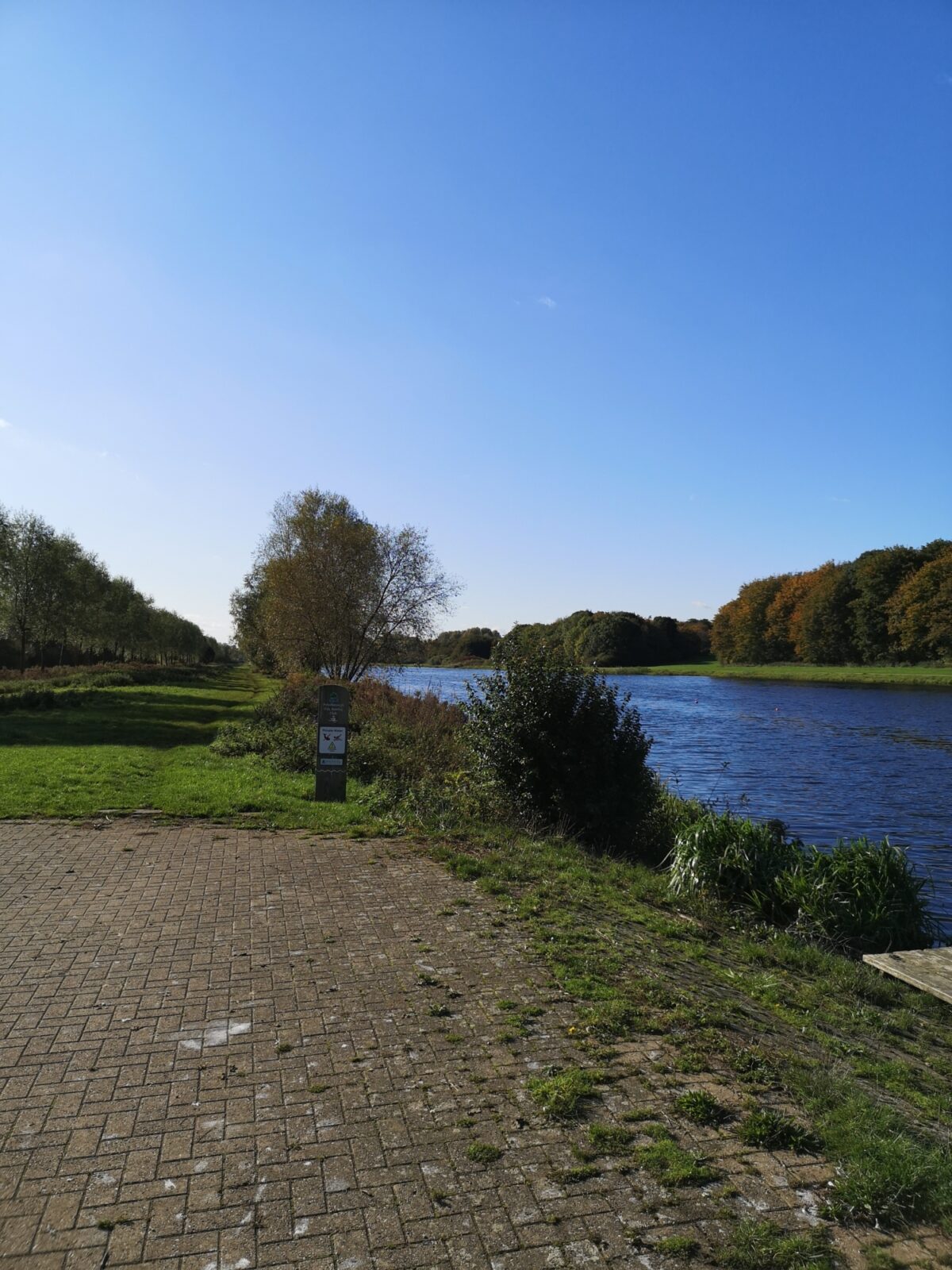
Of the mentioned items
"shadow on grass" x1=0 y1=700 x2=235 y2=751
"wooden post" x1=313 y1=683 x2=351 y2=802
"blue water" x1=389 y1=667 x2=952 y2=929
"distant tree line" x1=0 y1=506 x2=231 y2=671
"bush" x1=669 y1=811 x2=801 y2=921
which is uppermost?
"distant tree line" x1=0 y1=506 x2=231 y2=671

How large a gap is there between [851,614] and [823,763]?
62470mm

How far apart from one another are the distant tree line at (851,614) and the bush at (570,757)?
63.5 metres

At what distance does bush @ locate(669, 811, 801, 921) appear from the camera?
8.05m

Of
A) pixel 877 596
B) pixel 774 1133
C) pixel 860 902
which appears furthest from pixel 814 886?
pixel 877 596

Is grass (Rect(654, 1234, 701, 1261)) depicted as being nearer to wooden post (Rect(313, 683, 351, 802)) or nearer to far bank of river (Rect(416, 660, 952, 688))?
wooden post (Rect(313, 683, 351, 802))

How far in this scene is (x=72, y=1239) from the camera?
2.71 m

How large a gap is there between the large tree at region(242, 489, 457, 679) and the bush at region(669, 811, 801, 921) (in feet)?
77.4

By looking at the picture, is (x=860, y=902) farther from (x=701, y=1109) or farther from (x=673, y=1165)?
(x=673, y=1165)

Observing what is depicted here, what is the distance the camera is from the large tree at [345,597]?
30.9 metres

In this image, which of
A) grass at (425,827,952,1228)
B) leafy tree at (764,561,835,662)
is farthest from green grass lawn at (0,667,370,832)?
leafy tree at (764,561,835,662)

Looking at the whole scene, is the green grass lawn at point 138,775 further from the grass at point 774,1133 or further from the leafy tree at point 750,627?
the leafy tree at point 750,627

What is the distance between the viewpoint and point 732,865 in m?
8.34

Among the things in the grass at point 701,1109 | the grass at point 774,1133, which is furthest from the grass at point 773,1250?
the grass at point 701,1109

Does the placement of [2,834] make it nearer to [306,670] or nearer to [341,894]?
[341,894]
